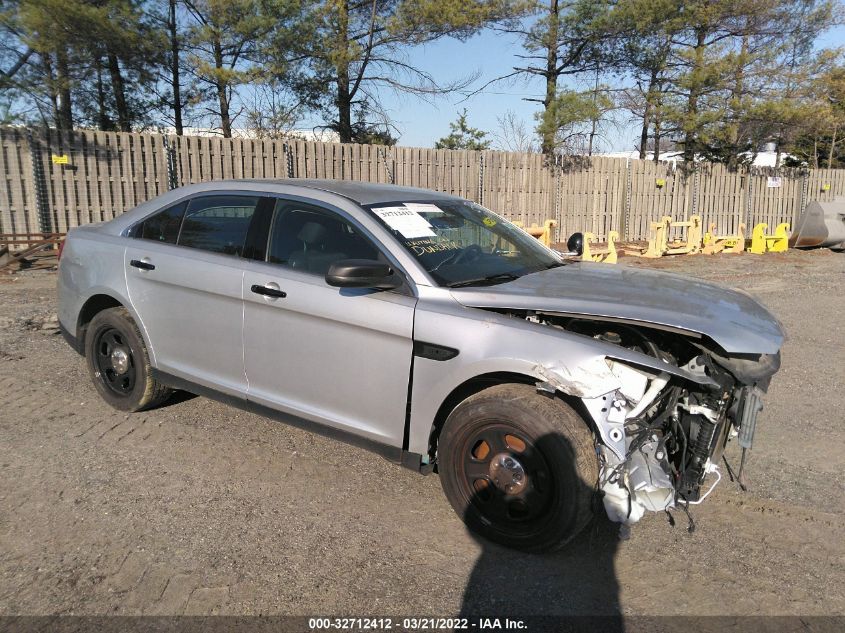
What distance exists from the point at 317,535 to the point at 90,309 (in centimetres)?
282

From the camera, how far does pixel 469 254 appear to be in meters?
4.00

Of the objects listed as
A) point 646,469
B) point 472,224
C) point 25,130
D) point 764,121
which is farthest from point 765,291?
point 25,130

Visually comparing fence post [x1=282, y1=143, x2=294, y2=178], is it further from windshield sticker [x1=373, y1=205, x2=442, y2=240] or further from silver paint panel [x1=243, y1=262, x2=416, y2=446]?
windshield sticker [x1=373, y1=205, x2=442, y2=240]

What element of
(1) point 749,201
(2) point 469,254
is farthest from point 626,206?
(2) point 469,254

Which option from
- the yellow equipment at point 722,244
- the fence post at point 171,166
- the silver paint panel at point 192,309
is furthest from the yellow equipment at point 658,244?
the silver paint panel at point 192,309

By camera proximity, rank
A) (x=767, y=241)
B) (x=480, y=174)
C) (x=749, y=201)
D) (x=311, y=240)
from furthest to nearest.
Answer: (x=749, y=201) → (x=767, y=241) → (x=480, y=174) → (x=311, y=240)

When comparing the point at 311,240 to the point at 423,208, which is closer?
the point at 311,240

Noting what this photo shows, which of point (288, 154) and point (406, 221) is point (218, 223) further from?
point (288, 154)

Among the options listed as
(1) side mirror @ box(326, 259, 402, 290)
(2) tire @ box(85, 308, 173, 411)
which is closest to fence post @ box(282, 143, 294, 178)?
(2) tire @ box(85, 308, 173, 411)

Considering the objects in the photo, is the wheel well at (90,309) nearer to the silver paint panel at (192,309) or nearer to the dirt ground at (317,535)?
the silver paint panel at (192,309)

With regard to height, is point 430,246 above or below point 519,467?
above

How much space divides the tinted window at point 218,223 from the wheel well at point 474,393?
1.71m

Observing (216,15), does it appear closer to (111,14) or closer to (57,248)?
(111,14)

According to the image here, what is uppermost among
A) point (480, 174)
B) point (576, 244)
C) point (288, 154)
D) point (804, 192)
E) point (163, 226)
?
point (288, 154)
